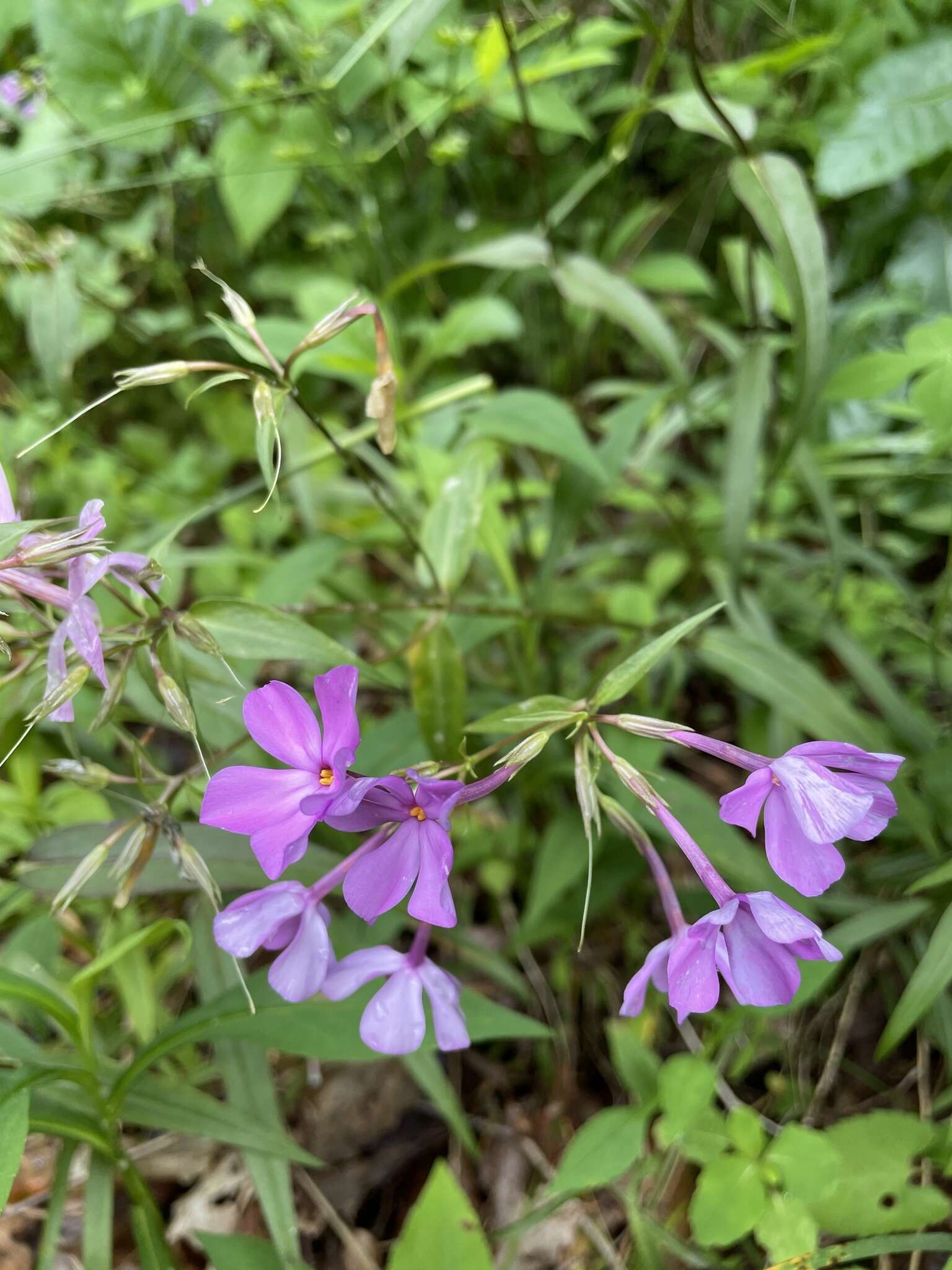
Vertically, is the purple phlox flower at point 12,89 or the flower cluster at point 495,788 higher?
the purple phlox flower at point 12,89

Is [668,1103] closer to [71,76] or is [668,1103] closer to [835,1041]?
[835,1041]

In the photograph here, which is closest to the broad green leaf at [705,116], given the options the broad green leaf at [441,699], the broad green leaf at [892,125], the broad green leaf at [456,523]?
the broad green leaf at [892,125]

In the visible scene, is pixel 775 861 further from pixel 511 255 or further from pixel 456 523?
pixel 511 255

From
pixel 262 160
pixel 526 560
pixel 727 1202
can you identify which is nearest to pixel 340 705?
pixel 727 1202

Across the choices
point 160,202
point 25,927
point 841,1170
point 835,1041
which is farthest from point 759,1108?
point 160,202

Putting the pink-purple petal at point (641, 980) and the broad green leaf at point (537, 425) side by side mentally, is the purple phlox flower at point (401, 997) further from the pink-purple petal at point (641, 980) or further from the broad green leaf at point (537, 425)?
the broad green leaf at point (537, 425)

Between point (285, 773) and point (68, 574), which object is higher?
point (68, 574)
